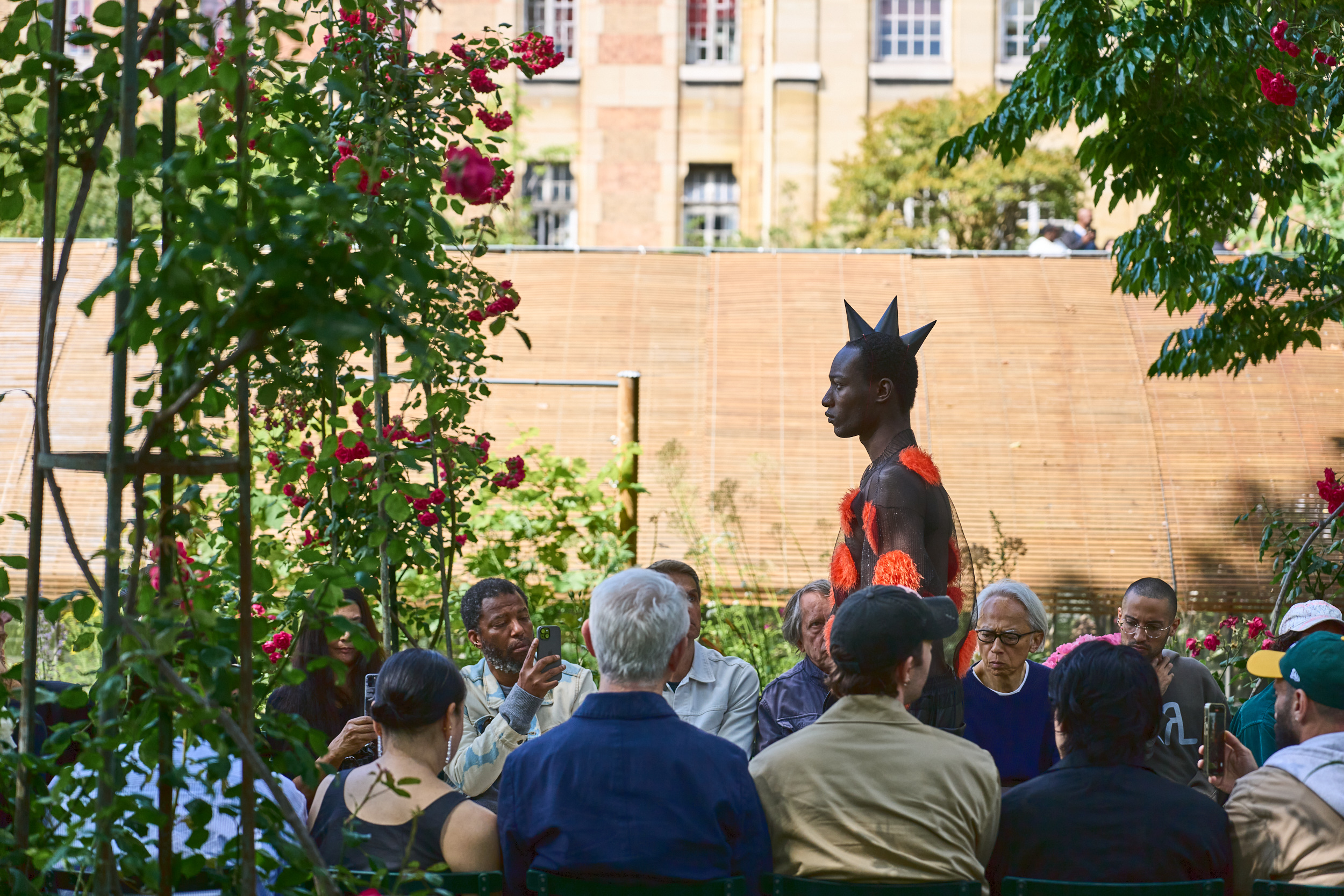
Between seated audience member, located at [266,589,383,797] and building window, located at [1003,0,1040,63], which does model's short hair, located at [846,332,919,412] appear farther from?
building window, located at [1003,0,1040,63]

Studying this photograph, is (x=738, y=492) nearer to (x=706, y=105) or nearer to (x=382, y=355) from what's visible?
(x=382, y=355)

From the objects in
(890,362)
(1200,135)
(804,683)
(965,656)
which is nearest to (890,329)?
(890,362)

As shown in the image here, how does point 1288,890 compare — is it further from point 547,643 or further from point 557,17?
point 557,17

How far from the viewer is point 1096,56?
4.53 meters

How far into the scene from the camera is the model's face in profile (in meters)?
3.19

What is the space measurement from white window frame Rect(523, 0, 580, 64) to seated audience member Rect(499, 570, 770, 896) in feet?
58.9

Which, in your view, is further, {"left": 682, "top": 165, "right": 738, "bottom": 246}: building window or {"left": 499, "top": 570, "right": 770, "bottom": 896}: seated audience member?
{"left": 682, "top": 165, "right": 738, "bottom": 246}: building window

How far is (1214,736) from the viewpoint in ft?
9.04

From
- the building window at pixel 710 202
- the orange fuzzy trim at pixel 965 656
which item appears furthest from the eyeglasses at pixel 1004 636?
the building window at pixel 710 202

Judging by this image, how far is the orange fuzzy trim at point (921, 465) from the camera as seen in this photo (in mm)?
3051

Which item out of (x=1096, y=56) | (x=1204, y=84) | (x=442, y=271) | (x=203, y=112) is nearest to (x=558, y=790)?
(x=442, y=271)

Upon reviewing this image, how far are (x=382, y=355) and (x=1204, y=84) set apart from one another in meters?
3.28

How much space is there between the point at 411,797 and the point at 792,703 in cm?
155

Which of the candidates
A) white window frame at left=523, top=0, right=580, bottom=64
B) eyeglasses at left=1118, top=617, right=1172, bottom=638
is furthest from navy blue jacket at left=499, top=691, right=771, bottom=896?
white window frame at left=523, top=0, right=580, bottom=64
